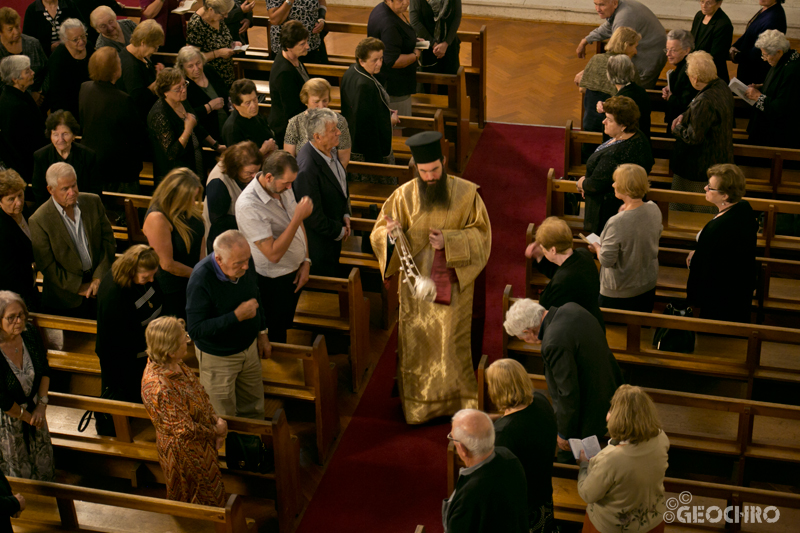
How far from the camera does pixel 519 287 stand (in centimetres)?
643

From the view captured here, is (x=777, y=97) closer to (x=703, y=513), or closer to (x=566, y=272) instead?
(x=566, y=272)

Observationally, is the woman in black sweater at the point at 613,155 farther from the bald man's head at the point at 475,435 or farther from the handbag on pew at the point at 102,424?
the handbag on pew at the point at 102,424

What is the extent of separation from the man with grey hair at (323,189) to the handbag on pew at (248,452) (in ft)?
4.95

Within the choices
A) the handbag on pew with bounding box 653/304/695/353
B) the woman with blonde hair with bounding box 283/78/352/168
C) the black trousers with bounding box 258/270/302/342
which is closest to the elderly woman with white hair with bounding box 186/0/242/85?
the woman with blonde hair with bounding box 283/78/352/168

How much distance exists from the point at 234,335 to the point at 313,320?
1305 mm

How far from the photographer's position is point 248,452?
4.36 m

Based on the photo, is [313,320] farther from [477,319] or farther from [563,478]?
[563,478]

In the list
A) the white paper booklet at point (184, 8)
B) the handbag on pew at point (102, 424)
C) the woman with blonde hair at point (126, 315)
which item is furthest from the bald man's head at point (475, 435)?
the white paper booklet at point (184, 8)

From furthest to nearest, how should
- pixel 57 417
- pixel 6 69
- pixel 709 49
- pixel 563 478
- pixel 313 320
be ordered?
pixel 709 49 < pixel 6 69 < pixel 313 320 < pixel 57 417 < pixel 563 478

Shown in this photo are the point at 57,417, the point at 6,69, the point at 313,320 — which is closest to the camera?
the point at 57,417

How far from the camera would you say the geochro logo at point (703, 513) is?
4133 mm

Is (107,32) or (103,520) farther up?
(107,32)

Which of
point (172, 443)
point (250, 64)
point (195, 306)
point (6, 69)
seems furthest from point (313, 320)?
point (250, 64)

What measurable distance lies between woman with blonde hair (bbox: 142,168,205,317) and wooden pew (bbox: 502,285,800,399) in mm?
1789
